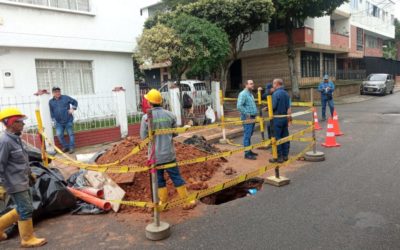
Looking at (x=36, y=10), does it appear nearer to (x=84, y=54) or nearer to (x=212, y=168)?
(x=84, y=54)

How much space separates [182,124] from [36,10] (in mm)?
6403

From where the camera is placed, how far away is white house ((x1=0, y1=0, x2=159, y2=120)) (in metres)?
11.1

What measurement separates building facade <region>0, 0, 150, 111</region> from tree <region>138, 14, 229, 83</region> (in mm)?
1867

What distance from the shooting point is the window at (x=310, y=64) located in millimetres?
24722

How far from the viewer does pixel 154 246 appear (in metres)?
3.97

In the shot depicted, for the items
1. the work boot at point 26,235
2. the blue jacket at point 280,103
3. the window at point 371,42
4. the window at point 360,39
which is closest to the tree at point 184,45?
the blue jacket at point 280,103

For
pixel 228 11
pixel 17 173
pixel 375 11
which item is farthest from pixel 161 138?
pixel 375 11

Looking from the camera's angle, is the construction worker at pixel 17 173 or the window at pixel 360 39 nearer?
the construction worker at pixel 17 173

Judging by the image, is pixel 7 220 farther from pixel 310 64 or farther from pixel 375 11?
pixel 375 11

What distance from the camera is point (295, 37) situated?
2289 centimetres

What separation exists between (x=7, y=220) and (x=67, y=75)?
9.34 m

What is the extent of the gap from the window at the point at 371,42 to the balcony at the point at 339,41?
35.3 feet

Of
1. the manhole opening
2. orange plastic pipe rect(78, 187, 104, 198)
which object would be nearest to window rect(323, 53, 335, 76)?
the manhole opening

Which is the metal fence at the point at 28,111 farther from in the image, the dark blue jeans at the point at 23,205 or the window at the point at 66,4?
the dark blue jeans at the point at 23,205
